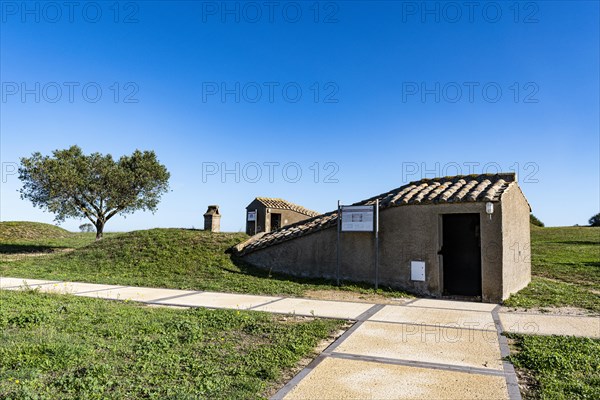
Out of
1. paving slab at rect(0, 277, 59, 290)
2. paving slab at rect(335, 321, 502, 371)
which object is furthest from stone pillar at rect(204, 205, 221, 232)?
paving slab at rect(335, 321, 502, 371)

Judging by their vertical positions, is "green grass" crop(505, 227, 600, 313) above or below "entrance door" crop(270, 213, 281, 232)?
below

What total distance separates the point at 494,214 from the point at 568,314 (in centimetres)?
262

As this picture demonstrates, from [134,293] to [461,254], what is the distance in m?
8.89

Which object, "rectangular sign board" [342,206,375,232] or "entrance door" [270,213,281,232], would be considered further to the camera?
"entrance door" [270,213,281,232]

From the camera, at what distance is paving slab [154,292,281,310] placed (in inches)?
322

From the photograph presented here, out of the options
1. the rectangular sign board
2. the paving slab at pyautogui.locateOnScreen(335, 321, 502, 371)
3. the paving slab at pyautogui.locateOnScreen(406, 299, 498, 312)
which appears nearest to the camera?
the paving slab at pyautogui.locateOnScreen(335, 321, 502, 371)

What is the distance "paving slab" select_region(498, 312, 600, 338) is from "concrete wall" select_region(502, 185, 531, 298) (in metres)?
1.89

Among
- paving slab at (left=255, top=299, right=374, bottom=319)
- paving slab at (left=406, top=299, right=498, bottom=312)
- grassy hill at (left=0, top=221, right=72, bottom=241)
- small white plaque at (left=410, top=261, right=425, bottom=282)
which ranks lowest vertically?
paving slab at (left=406, top=299, right=498, bottom=312)

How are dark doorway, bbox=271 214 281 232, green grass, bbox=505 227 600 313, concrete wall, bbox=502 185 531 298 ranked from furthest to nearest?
dark doorway, bbox=271 214 281 232, concrete wall, bbox=502 185 531 298, green grass, bbox=505 227 600 313

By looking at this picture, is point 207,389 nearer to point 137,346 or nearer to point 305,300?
point 137,346

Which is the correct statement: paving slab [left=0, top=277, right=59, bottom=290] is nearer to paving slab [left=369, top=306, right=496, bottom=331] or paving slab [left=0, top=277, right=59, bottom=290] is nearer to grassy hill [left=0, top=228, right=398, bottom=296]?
grassy hill [left=0, top=228, right=398, bottom=296]

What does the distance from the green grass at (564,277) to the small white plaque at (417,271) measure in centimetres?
203

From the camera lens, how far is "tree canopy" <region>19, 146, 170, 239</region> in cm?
2116

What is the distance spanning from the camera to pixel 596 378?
4.16 m
